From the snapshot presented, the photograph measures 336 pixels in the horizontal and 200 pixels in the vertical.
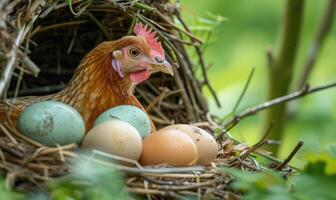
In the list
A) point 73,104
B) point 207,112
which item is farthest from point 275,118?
point 73,104

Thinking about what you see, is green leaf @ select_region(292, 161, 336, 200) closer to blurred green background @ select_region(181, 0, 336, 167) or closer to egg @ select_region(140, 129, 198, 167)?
egg @ select_region(140, 129, 198, 167)

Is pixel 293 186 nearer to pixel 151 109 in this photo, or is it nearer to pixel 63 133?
pixel 63 133

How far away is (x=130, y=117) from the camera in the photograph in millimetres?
3014

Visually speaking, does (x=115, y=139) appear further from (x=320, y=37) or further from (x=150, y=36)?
(x=320, y=37)

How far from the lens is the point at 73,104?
10.7 ft

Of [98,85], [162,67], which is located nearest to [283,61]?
[162,67]

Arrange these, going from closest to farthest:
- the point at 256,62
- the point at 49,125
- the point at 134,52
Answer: the point at 49,125, the point at 134,52, the point at 256,62

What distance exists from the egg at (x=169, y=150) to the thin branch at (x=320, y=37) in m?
1.49

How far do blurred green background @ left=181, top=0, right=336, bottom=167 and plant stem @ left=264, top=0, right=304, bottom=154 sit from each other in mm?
381

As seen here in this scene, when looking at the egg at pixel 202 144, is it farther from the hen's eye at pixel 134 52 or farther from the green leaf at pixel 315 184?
the green leaf at pixel 315 184

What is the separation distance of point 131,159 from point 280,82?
144 cm

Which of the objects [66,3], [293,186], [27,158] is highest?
[66,3]

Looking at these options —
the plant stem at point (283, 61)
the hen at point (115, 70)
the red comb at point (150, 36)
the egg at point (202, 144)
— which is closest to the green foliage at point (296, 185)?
the egg at point (202, 144)

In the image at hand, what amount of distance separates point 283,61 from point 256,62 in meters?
1.96
